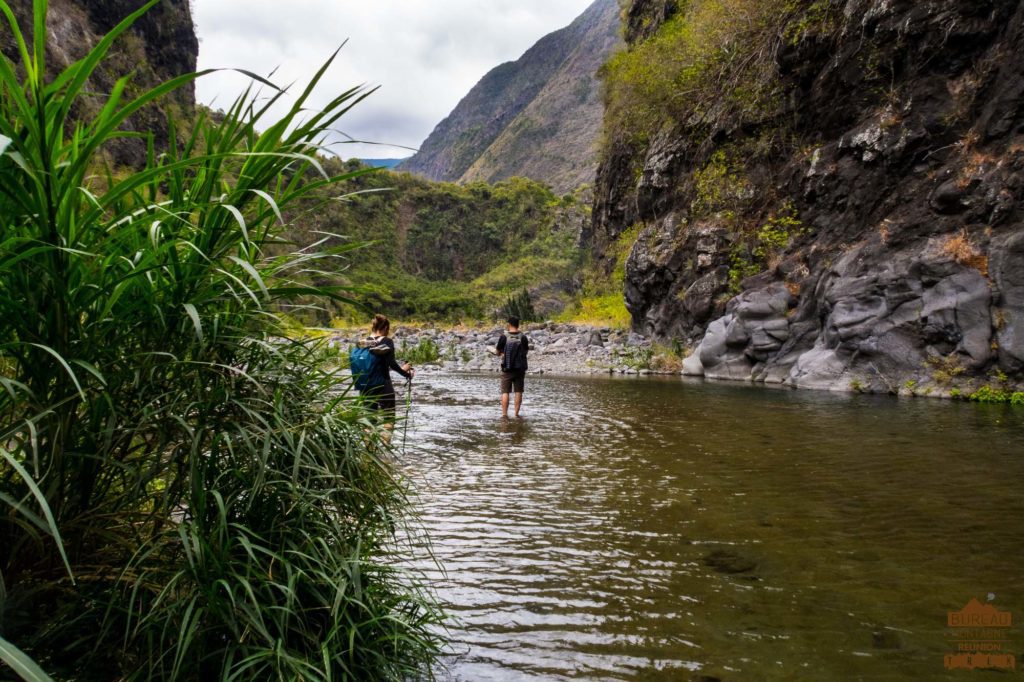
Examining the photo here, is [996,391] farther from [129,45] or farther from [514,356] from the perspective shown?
[129,45]

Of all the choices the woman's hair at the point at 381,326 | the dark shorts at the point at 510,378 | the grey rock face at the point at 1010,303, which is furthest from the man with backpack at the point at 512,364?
the grey rock face at the point at 1010,303

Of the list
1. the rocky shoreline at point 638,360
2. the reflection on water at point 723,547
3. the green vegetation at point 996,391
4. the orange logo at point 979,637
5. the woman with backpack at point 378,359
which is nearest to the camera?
the orange logo at point 979,637

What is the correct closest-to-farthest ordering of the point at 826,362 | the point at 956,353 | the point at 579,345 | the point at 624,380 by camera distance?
1. the point at 956,353
2. the point at 826,362
3. the point at 624,380
4. the point at 579,345

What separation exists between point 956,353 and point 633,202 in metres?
20.4

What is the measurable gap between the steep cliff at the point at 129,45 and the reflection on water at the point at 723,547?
849 inches

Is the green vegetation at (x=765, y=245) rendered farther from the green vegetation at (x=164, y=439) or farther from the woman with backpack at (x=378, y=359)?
the green vegetation at (x=164, y=439)

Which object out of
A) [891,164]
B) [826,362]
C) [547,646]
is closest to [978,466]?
[547,646]

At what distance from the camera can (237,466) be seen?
2.00 meters

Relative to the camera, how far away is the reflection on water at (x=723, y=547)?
264 cm

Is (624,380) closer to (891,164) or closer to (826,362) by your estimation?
(826,362)

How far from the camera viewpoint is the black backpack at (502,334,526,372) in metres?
10.3

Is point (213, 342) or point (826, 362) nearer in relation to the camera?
point (213, 342)

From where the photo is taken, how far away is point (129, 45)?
34812mm

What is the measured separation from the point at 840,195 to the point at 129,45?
125 ft
